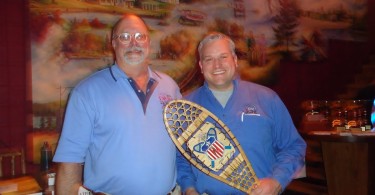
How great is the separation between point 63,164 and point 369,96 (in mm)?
7143

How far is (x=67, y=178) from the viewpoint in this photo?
85.4 inches

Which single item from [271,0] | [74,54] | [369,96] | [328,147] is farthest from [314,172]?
[74,54]

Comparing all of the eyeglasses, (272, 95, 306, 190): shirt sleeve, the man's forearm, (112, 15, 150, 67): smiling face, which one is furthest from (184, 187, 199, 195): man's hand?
the eyeglasses

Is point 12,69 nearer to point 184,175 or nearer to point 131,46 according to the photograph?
point 131,46

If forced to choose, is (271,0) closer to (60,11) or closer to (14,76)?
(60,11)

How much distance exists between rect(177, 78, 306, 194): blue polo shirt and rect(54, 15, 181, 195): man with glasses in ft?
0.74

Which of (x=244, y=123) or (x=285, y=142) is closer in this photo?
(x=244, y=123)

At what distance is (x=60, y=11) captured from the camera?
4.82 m

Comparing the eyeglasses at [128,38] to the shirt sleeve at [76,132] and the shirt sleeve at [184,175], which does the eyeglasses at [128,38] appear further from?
the shirt sleeve at [184,175]

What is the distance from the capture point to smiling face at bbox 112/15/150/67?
7.75 feet

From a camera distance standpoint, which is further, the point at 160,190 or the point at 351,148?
the point at 351,148

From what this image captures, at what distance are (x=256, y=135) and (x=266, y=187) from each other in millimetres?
346

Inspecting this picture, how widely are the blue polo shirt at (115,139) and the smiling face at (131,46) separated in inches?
7.0

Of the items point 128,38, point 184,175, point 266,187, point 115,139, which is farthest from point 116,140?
point 266,187
